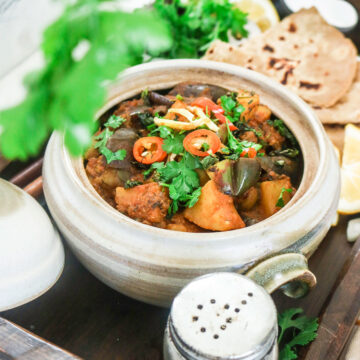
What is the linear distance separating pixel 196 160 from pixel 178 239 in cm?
34

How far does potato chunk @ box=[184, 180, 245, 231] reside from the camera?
5.10ft

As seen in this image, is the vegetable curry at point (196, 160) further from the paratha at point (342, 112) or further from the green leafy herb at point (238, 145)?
the paratha at point (342, 112)

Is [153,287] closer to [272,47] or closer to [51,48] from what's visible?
[51,48]

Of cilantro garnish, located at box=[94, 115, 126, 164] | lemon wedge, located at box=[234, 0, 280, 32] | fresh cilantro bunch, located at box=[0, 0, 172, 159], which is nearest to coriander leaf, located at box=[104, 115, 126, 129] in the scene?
cilantro garnish, located at box=[94, 115, 126, 164]

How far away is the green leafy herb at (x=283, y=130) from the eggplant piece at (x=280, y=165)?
0.09 metres

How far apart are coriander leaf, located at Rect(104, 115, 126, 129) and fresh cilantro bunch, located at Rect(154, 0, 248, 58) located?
3.47ft

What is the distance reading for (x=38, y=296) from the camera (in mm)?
1646

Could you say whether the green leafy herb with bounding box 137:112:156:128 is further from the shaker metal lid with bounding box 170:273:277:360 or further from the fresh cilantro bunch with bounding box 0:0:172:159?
the fresh cilantro bunch with bounding box 0:0:172:159

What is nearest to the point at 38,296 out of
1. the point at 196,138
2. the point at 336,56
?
the point at 196,138

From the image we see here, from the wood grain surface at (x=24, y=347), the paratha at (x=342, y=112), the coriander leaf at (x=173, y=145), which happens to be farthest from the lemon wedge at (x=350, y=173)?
the wood grain surface at (x=24, y=347)

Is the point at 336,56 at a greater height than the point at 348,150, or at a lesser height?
greater

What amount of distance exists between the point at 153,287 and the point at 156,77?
0.91 m

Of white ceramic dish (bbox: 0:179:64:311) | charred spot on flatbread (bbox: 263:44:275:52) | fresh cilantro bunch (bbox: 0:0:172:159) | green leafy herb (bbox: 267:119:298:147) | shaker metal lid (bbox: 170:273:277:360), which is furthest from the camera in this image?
charred spot on flatbread (bbox: 263:44:275:52)

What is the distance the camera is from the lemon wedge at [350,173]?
2.09 metres
